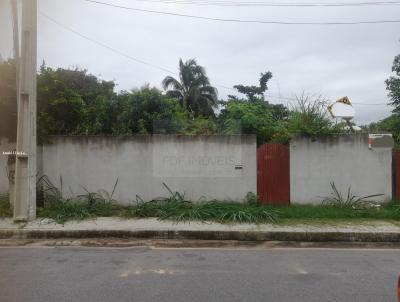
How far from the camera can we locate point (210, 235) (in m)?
A: 7.89

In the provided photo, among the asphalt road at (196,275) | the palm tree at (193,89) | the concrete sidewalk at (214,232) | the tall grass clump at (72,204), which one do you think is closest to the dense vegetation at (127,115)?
the tall grass clump at (72,204)

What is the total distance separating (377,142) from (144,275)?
7264 millimetres


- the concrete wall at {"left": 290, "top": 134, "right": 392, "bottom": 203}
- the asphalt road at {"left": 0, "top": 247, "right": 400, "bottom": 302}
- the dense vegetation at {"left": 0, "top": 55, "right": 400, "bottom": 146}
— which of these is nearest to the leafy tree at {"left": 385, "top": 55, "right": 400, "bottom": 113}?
the dense vegetation at {"left": 0, "top": 55, "right": 400, "bottom": 146}

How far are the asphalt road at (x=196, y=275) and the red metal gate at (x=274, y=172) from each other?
10.6ft

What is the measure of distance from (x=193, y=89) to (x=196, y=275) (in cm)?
3351

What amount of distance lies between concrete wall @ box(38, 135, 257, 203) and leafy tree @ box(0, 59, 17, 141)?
1.03m

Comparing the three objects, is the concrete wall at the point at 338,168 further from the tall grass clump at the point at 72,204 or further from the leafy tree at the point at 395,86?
the leafy tree at the point at 395,86

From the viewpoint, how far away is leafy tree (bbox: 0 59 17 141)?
10172 mm

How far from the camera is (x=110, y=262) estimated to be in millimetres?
6180

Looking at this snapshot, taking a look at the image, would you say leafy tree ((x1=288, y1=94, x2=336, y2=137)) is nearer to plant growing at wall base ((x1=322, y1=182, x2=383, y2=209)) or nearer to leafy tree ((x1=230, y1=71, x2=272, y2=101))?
plant growing at wall base ((x1=322, y1=182, x2=383, y2=209))

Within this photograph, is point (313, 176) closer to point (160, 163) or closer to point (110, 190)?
point (160, 163)

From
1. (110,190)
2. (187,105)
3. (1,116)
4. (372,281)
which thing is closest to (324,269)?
(372,281)

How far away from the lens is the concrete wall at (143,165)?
33.9 feet

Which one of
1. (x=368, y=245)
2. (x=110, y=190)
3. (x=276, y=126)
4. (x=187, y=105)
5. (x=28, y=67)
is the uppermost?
(x=187, y=105)
